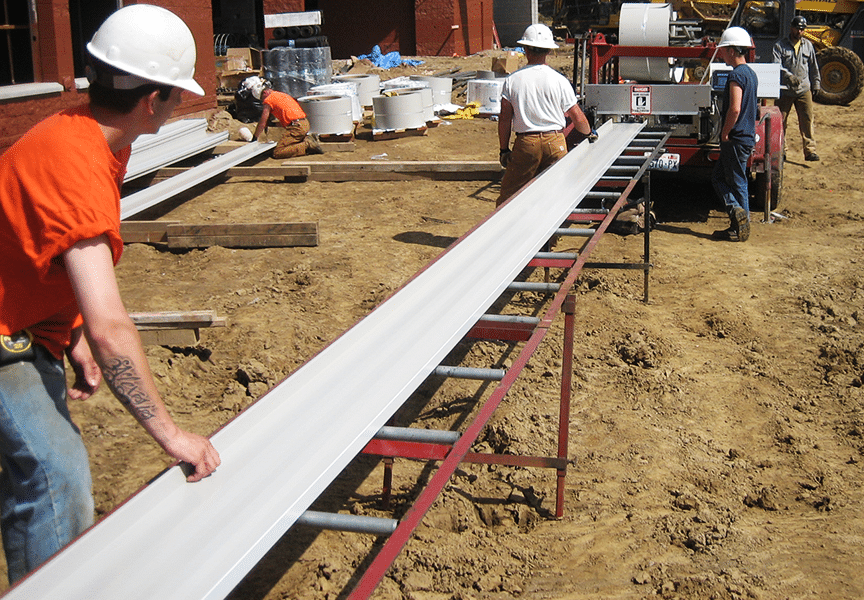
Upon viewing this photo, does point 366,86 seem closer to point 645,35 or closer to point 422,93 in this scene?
point 422,93

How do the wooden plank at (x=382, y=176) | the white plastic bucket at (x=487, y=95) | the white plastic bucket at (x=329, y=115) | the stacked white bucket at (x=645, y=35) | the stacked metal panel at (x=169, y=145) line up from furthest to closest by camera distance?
the white plastic bucket at (x=487, y=95), the white plastic bucket at (x=329, y=115), the wooden plank at (x=382, y=176), the stacked metal panel at (x=169, y=145), the stacked white bucket at (x=645, y=35)

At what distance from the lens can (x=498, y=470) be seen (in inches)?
178

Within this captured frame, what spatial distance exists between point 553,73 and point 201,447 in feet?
18.4

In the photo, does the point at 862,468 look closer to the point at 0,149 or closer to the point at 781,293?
the point at 781,293

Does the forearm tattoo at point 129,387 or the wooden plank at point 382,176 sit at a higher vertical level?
the forearm tattoo at point 129,387

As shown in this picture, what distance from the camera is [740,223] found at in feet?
27.8

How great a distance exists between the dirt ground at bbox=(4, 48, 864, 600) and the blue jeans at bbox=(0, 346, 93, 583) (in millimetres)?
1193

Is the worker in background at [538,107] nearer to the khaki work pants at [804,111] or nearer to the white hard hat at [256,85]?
the khaki work pants at [804,111]

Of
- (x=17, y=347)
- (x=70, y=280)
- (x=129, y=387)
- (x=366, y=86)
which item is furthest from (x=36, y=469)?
(x=366, y=86)

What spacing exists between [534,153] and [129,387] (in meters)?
5.54

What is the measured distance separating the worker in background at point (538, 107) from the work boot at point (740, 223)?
215cm

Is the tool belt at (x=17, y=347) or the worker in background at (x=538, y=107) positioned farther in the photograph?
the worker in background at (x=538, y=107)

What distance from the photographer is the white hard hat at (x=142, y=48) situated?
7.57 feet

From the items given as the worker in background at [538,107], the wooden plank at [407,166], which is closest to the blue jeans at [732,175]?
the worker in background at [538,107]
